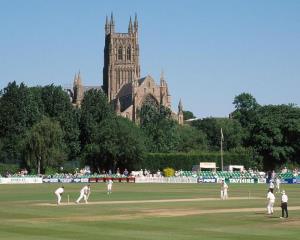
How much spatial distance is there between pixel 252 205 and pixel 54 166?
67.3 m

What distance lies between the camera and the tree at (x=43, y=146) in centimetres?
10719

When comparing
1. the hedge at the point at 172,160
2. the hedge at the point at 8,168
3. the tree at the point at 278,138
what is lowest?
the hedge at the point at 8,168

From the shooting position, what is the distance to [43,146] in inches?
4215

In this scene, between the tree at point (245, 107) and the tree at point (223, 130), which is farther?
the tree at point (245, 107)

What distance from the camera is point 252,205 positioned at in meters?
47.3

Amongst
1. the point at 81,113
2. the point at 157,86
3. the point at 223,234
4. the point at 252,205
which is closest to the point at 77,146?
the point at 81,113

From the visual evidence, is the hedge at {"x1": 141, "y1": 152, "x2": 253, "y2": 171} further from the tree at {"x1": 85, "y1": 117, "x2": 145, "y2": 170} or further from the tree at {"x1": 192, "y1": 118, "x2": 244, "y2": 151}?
the tree at {"x1": 192, "y1": 118, "x2": 244, "y2": 151}

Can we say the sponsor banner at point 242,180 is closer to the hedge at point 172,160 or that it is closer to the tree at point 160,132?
the hedge at point 172,160

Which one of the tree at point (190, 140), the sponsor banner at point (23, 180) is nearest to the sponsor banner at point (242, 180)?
the sponsor banner at point (23, 180)

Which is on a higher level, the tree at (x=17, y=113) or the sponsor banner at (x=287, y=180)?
the tree at (x=17, y=113)

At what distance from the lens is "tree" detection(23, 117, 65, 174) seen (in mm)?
107188

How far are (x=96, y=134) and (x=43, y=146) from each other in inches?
615

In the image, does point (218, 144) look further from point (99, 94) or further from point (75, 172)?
point (75, 172)

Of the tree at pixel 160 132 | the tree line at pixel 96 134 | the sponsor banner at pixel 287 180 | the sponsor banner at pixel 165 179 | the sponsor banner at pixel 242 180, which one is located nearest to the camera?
the sponsor banner at pixel 287 180
